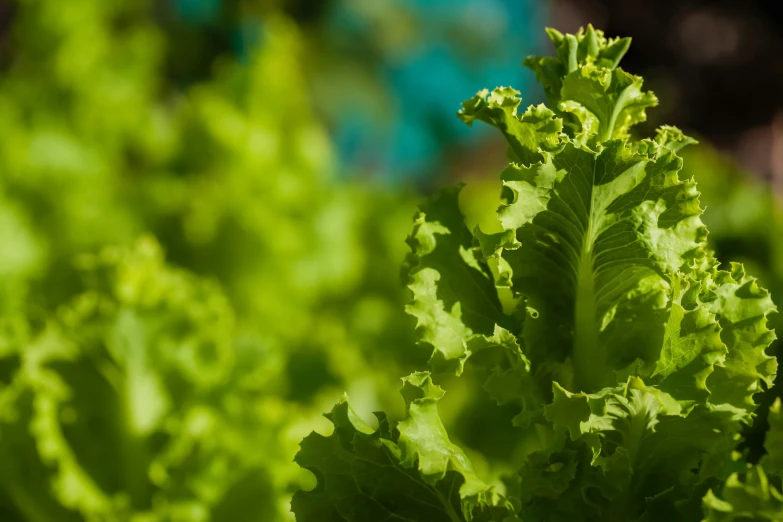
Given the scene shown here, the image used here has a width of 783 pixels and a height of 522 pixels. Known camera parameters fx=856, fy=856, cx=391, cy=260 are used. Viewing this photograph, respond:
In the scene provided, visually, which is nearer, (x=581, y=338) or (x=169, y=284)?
(x=581, y=338)

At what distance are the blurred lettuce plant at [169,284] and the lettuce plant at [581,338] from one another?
0.39 metres

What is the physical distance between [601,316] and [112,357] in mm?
676

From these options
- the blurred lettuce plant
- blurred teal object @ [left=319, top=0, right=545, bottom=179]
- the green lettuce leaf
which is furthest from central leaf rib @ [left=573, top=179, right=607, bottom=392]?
blurred teal object @ [left=319, top=0, right=545, bottom=179]

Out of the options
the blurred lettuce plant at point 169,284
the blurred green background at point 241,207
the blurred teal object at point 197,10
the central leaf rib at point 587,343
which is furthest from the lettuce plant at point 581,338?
the blurred teal object at point 197,10

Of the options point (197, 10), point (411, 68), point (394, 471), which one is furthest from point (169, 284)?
point (411, 68)

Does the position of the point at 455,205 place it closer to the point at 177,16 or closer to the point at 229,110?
the point at 229,110

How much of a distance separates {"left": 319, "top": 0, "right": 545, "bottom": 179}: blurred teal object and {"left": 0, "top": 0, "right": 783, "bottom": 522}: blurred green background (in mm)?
16

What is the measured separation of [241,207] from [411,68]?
3345 millimetres

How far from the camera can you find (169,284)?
113 centimetres

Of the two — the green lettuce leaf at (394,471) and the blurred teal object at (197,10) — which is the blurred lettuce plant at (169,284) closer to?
the green lettuce leaf at (394,471)

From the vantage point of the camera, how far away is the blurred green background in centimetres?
103

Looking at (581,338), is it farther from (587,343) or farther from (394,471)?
(394,471)

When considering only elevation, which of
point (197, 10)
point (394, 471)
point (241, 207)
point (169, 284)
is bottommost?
point (394, 471)

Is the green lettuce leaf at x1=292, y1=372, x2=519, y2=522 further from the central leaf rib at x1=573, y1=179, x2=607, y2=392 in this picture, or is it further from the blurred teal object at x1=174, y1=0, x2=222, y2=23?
the blurred teal object at x1=174, y1=0, x2=222, y2=23
